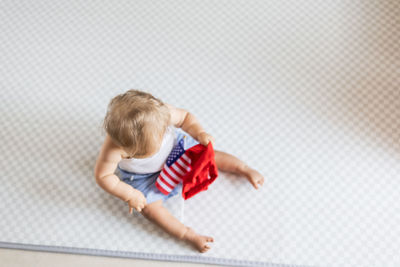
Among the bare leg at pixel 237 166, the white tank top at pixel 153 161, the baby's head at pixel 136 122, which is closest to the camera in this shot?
the baby's head at pixel 136 122

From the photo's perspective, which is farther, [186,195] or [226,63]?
[226,63]

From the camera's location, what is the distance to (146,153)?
0.75 metres

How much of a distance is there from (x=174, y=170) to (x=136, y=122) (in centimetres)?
21

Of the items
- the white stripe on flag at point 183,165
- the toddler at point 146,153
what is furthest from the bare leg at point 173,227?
the white stripe on flag at point 183,165

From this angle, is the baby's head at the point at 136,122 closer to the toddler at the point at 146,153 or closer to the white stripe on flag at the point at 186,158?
the toddler at the point at 146,153

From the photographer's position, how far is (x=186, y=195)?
2.91 feet

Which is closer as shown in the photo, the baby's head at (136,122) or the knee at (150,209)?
the baby's head at (136,122)

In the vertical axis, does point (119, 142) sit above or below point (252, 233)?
above

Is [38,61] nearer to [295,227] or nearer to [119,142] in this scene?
[119,142]

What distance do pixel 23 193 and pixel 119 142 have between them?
37cm

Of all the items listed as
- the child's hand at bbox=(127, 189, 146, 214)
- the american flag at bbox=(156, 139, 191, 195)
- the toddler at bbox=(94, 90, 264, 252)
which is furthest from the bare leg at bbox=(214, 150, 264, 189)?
the child's hand at bbox=(127, 189, 146, 214)

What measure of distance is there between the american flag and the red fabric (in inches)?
0.5

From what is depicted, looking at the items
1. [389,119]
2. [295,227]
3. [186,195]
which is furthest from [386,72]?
[186,195]

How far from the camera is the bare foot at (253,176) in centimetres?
93
